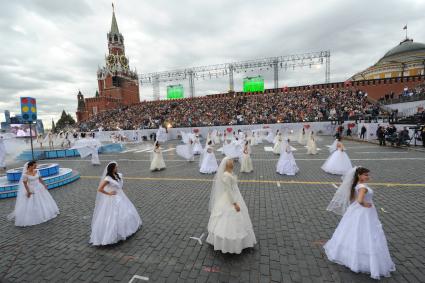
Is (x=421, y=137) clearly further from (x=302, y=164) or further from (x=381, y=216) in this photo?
(x=381, y=216)

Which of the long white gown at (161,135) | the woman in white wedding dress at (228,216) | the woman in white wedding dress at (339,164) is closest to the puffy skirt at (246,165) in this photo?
the woman in white wedding dress at (339,164)

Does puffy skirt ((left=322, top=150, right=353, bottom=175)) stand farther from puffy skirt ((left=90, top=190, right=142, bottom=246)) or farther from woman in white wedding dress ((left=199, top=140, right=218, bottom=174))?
puffy skirt ((left=90, top=190, right=142, bottom=246))

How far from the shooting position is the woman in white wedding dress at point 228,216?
404 centimetres

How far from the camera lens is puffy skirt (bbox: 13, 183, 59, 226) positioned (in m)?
6.04

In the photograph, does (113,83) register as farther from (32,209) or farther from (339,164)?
(339,164)

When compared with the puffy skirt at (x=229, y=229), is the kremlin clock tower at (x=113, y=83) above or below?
above

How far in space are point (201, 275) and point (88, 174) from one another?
443 inches

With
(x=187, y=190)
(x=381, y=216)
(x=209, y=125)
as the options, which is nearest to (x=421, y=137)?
(x=381, y=216)

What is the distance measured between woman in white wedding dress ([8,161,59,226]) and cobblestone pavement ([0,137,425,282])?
0.27 m

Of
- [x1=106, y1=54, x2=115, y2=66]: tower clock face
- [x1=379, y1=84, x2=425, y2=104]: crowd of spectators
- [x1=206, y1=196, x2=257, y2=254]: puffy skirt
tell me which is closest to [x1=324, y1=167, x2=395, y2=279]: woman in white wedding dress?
[x1=206, y1=196, x2=257, y2=254]: puffy skirt

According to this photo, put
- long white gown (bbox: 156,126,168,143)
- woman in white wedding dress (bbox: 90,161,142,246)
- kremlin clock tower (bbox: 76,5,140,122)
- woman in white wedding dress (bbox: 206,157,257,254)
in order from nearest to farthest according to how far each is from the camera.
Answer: woman in white wedding dress (bbox: 206,157,257,254)
woman in white wedding dress (bbox: 90,161,142,246)
long white gown (bbox: 156,126,168,143)
kremlin clock tower (bbox: 76,5,140,122)

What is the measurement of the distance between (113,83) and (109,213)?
7901 centimetres

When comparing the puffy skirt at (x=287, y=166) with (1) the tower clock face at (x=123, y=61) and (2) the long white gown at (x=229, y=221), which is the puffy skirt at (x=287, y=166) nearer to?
(2) the long white gown at (x=229, y=221)

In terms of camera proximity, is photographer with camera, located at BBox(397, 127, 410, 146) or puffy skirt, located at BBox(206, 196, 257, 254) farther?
photographer with camera, located at BBox(397, 127, 410, 146)
